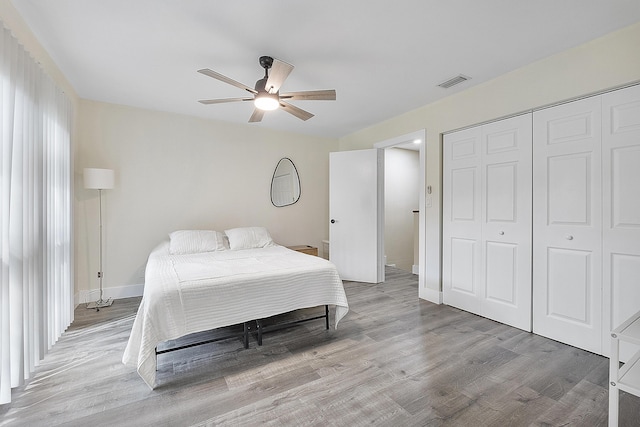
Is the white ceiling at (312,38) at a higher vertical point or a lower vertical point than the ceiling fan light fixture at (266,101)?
higher

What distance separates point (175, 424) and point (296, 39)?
2690 mm

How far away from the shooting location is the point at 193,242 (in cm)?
349

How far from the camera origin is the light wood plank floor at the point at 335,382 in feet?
5.17

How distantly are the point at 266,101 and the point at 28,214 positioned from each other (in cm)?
187

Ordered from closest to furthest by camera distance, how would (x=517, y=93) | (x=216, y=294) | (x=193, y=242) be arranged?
(x=216, y=294)
(x=517, y=93)
(x=193, y=242)

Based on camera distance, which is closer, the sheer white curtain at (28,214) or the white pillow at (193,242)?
the sheer white curtain at (28,214)

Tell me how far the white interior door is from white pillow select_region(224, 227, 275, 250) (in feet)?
4.14

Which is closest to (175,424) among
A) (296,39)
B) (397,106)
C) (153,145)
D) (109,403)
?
(109,403)

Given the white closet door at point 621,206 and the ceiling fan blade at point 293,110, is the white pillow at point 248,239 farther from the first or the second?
the white closet door at point 621,206

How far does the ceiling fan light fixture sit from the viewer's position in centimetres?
234

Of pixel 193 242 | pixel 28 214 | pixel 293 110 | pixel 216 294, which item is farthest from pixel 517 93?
pixel 28 214

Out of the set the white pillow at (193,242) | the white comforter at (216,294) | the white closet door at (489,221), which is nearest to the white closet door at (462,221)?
the white closet door at (489,221)

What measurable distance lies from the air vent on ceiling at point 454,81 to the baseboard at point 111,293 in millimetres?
4482

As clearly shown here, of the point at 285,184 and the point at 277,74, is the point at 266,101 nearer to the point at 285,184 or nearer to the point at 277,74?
the point at 277,74
